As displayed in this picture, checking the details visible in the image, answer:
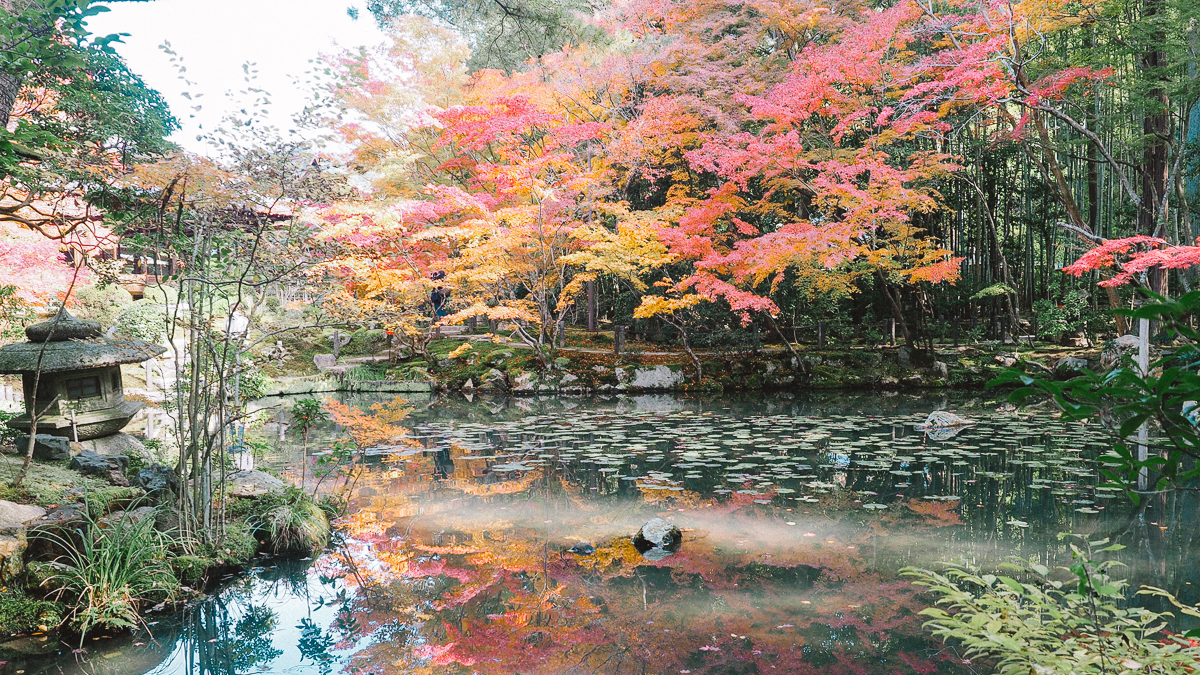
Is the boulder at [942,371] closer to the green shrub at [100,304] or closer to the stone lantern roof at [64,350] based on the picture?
the stone lantern roof at [64,350]

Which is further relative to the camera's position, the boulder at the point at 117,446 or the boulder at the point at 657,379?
the boulder at the point at 657,379

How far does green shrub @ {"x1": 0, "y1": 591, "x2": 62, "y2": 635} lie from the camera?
130 inches

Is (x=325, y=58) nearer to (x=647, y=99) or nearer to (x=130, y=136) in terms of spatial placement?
(x=647, y=99)

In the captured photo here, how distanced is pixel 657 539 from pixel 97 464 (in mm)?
4503

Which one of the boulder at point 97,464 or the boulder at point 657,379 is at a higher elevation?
the boulder at point 97,464

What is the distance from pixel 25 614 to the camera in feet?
11.0

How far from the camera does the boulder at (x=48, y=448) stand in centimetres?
559

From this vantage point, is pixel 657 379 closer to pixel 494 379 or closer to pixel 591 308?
pixel 494 379

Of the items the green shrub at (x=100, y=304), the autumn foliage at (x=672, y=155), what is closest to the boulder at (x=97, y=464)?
the autumn foliage at (x=672, y=155)

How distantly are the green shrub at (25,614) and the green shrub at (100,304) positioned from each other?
1124 cm

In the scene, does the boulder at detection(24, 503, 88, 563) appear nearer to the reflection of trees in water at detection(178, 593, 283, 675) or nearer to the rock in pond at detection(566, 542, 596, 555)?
the reflection of trees in water at detection(178, 593, 283, 675)

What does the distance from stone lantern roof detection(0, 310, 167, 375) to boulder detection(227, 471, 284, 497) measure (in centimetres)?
149

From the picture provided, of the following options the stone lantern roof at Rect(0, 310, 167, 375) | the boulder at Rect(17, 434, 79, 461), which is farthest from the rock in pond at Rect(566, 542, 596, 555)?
the boulder at Rect(17, 434, 79, 461)

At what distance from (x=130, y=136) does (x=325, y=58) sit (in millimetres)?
7860
